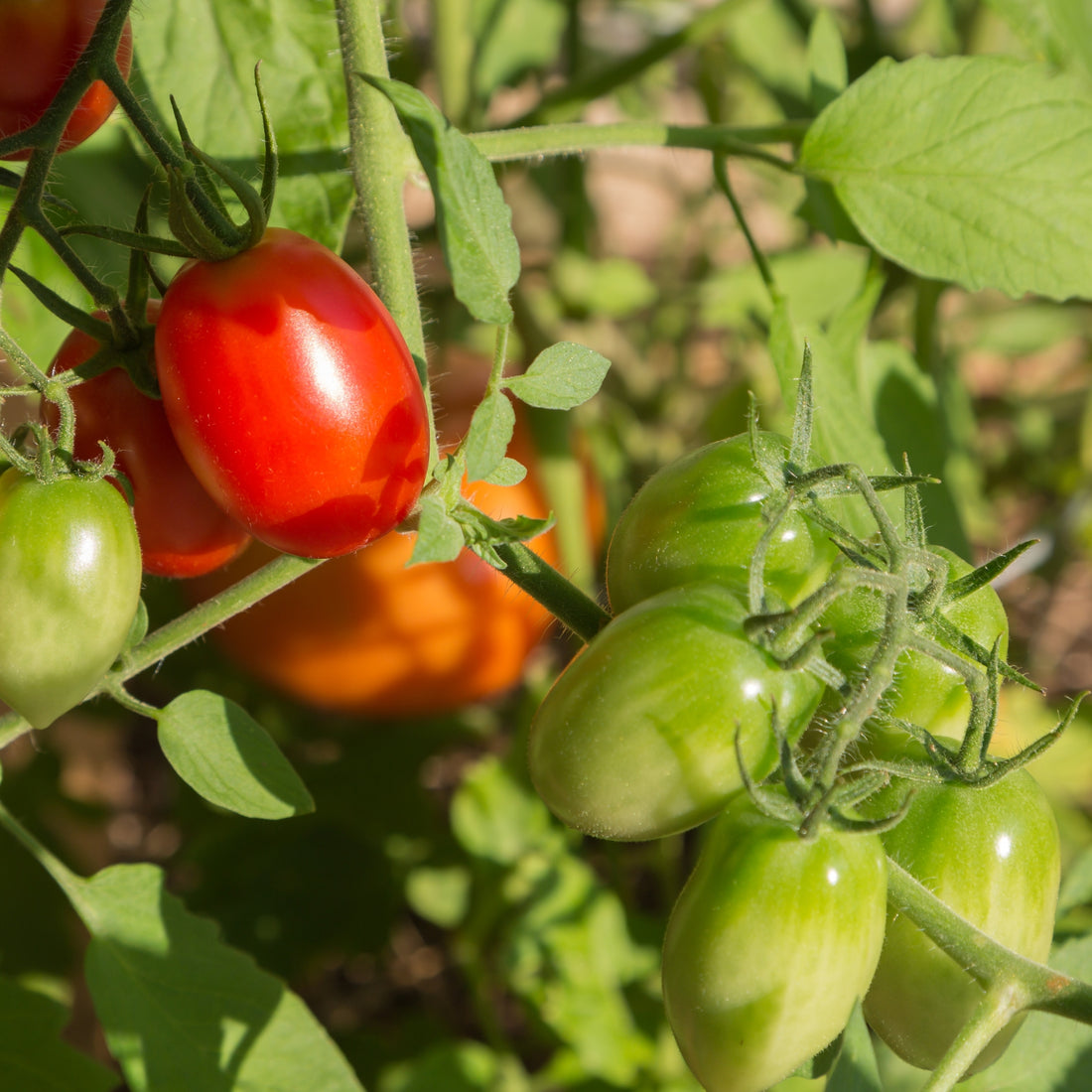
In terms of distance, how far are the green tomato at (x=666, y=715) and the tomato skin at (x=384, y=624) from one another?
62cm

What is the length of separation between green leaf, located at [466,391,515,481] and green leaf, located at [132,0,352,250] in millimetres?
273

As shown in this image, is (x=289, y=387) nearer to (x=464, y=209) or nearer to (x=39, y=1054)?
(x=464, y=209)

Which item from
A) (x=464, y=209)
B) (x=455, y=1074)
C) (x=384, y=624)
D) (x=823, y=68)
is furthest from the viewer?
(x=384, y=624)

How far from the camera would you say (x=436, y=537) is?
18.9 inches

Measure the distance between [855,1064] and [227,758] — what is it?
32 centimetres

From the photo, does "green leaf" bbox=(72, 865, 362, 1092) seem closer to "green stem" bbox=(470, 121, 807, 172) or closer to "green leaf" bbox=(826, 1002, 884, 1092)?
"green leaf" bbox=(826, 1002, 884, 1092)

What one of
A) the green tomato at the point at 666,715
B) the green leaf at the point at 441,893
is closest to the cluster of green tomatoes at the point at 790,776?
the green tomato at the point at 666,715

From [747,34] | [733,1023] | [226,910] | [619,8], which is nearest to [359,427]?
[733,1023]

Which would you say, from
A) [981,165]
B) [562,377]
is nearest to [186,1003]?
[562,377]

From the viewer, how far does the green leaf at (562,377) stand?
51cm

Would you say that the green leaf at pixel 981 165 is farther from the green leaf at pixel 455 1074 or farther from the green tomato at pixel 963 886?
the green leaf at pixel 455 1074

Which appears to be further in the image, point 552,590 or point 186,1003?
point 186,1003

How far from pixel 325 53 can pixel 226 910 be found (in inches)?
36.7

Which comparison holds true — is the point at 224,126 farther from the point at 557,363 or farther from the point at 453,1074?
the point at 453,1074
